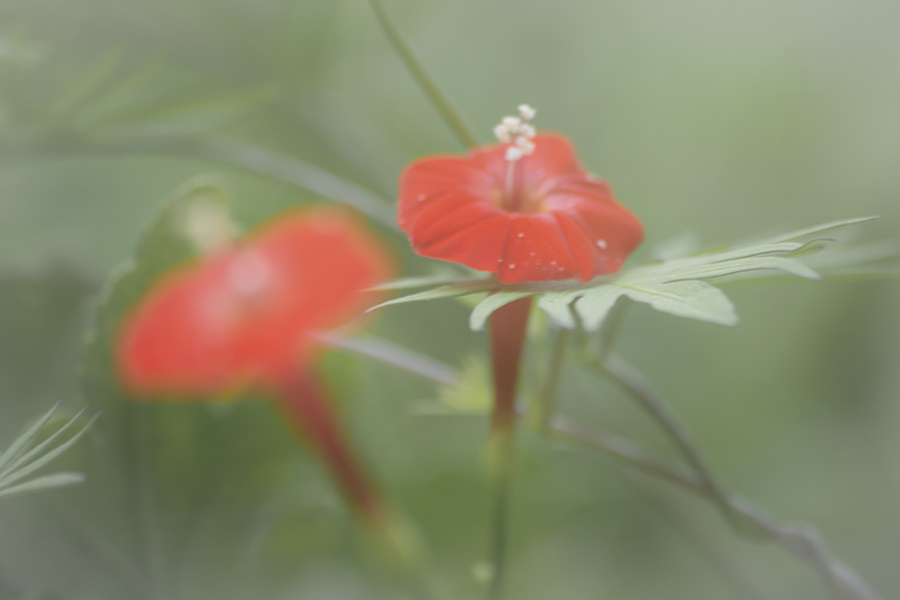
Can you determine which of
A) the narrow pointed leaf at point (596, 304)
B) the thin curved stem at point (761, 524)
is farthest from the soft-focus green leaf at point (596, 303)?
the thin curved stem at point (761, 524)

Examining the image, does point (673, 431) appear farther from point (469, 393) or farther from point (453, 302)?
point (453, 302)

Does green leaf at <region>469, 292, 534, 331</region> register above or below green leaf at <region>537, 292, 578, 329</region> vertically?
above

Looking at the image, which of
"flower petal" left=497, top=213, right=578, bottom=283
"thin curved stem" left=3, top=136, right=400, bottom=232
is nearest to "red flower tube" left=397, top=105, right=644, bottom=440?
"flower petal" left=497, top=213, right=578, bottom=283

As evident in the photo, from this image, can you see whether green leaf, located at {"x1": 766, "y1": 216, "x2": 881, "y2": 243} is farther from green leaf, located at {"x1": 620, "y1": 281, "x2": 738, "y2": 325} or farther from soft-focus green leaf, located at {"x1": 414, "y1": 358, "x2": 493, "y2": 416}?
soft-focus green leaf, located at {"x1": 414, "y1": 358, "x2": 493, "y2": 416}

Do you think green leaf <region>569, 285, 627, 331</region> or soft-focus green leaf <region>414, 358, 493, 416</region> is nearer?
green leaf <region>569, 285, 627, 331</region>

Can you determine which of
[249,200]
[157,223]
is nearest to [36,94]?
[249,200]

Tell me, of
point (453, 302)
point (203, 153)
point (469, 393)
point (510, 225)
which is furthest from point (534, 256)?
point (453, 302)

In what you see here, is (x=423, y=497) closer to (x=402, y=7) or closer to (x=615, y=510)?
(x=615, y=510)
